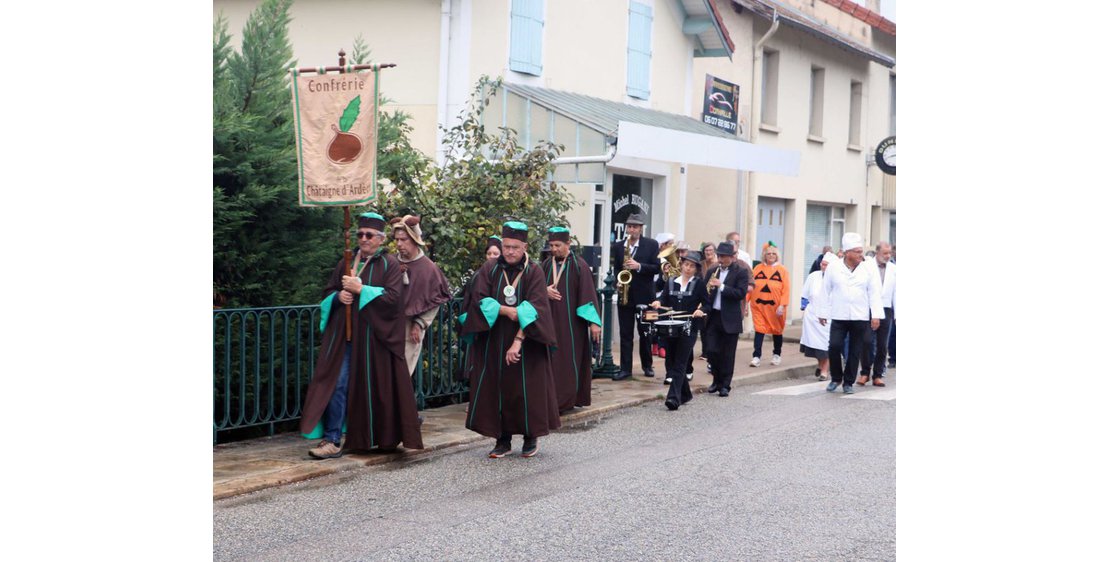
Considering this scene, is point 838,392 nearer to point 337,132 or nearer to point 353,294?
point 353,294

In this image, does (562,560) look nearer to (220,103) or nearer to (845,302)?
(220,103)

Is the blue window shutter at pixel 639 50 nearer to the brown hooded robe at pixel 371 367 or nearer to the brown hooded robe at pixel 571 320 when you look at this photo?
the brown hooded robe at pixel 571 320

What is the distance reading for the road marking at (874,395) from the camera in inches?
511

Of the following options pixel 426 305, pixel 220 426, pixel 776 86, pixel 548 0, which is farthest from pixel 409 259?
pixel 776 86

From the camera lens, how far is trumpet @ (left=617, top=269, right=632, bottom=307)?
13609 millimetres

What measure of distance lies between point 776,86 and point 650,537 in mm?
18305

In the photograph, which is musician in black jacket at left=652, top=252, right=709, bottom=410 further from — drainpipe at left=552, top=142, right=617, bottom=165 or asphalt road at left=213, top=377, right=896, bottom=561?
drainpipe at left=552, top=142, right=617, bottom=165

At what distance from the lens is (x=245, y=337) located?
922 centimetres

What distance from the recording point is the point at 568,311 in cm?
1124

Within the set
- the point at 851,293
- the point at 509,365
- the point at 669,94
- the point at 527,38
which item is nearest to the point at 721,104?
the point at 669,94

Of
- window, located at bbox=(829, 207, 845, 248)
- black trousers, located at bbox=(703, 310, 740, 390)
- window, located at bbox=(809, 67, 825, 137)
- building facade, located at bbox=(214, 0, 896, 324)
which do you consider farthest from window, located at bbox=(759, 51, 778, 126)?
black trousers, located at bbox=(703, 310, 740, 390)

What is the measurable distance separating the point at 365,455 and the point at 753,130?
1499cm

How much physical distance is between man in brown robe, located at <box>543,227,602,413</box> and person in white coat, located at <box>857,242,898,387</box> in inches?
172

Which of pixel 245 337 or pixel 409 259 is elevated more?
pixel 409 259
